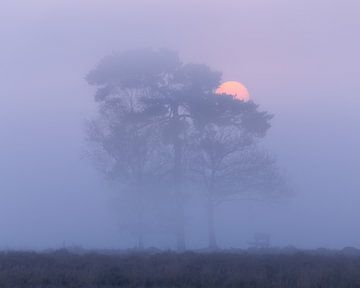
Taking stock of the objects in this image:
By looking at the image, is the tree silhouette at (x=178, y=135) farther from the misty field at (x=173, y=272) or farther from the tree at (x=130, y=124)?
the misty field at (x=173, y=272)

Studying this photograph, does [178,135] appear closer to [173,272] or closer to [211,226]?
[211,226]

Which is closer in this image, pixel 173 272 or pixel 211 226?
pixel 173 272

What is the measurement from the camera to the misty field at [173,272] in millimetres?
23312

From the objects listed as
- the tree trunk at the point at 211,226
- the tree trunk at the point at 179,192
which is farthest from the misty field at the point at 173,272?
the tree trunk at the point at 179,192

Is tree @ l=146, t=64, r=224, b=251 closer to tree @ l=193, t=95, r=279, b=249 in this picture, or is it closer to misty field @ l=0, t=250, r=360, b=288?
tree @ l=193, t=95, r=279, b=249

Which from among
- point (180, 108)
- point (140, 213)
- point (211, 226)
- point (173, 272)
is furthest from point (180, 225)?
point (173, 272)

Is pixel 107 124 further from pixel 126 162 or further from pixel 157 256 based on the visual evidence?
pixel 157 256

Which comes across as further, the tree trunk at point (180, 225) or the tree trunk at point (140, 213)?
the tree trunk at point (140, 213)

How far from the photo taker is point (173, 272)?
966 inches

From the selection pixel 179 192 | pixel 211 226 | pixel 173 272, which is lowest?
pixel 173 272

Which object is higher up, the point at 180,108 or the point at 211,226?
the point at 180,108

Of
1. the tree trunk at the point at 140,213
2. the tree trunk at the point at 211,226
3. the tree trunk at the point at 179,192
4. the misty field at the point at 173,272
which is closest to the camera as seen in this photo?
the misty field at the point at 173,272

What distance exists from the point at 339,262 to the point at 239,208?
1433 inches

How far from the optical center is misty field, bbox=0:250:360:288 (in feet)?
76.5
